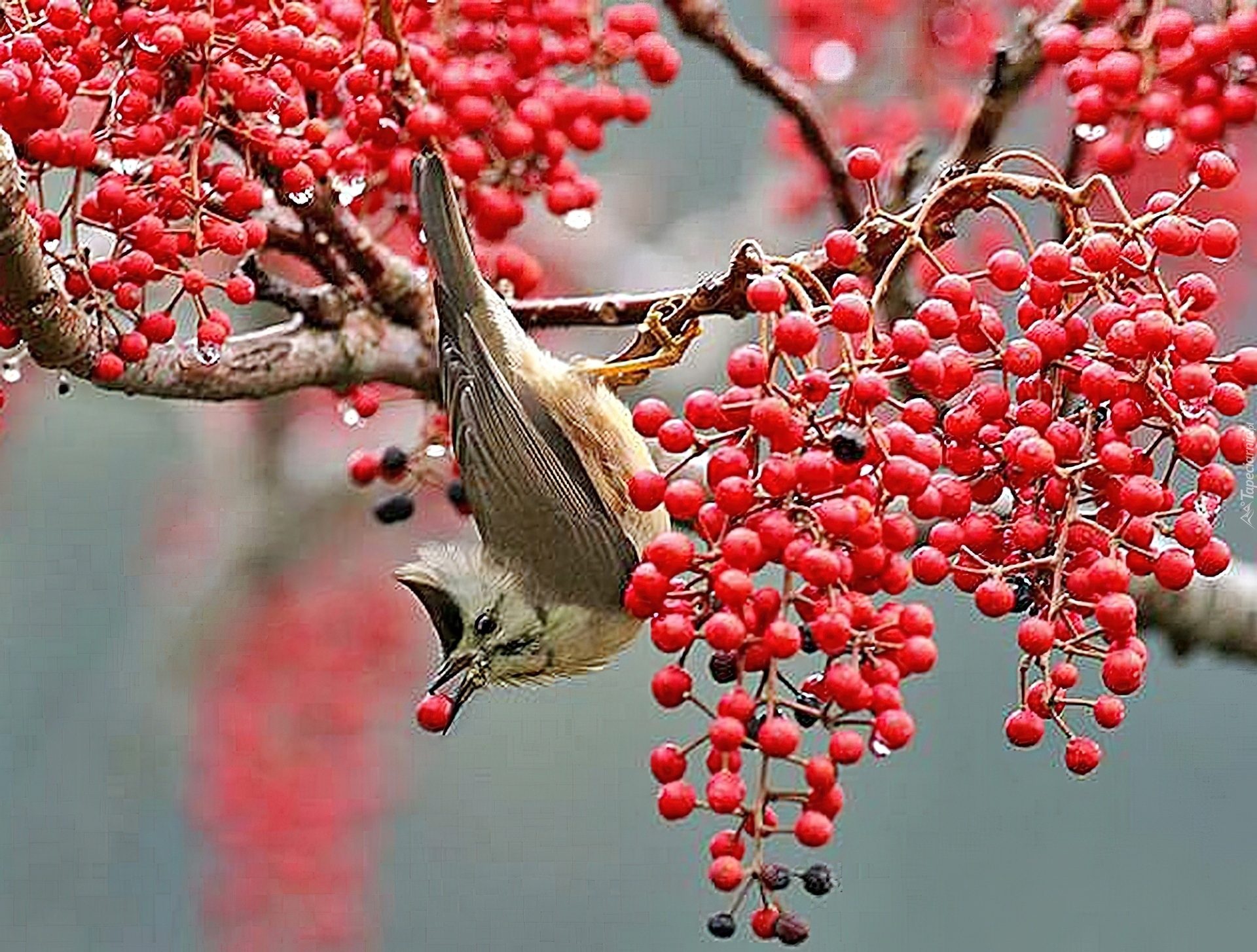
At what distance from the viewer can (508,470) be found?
1.54 meters

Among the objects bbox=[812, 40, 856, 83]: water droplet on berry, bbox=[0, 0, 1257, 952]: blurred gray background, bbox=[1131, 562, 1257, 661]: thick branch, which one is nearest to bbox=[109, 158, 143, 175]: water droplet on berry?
bbox=[1131, 562, 1257, 661]: thick branch

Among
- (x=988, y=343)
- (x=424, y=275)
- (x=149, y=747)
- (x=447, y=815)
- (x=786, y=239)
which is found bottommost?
(x=447, y=815)

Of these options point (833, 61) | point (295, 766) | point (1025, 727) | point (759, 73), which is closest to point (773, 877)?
point (1025, 727)

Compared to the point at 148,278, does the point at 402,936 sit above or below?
below

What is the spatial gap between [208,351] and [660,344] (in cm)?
31

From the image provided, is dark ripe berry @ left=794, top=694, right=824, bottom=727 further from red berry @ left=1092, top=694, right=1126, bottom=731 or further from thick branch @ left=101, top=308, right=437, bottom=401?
thick branch @ left=101, top=308, right=437, bottom=401

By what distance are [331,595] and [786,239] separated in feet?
4.13

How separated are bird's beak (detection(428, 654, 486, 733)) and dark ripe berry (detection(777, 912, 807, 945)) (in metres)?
0.39

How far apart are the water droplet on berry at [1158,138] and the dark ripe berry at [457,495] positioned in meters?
0.60

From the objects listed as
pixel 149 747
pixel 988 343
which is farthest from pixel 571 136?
pixel 149 747

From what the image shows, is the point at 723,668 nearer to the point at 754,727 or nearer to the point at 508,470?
the point at 754,727

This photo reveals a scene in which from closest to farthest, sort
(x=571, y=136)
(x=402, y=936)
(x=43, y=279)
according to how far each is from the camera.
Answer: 1. (x=43, y=279)
2. (x=571, y=136)
3. (x=402, y=936)

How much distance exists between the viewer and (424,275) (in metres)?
1.82

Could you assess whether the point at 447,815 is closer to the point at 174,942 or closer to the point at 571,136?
the point at 174,942
